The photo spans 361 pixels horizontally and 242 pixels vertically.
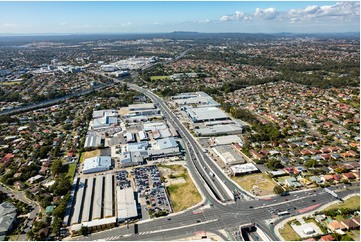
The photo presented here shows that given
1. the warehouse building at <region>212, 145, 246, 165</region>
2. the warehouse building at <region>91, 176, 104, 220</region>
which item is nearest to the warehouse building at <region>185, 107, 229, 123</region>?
the warehouse building at <region>212, 145, 246, 165</region>

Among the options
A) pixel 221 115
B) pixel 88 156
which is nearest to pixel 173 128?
pixel 221 115

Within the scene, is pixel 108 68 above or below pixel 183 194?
above

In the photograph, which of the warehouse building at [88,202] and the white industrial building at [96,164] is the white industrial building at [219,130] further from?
the warehouse building at [88,202]

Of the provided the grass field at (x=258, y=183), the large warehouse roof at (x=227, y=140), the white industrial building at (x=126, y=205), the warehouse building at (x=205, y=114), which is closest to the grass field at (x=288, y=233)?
the grass field at (x=258, y=183)

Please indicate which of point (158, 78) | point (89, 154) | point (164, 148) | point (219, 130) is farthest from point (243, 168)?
point (158, 78)

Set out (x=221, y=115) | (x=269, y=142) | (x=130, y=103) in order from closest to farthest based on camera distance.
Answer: (x=269, y=142) → (x=221, y=115) → (x=130, y=103)

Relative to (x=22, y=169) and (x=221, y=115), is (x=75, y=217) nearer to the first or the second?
(x=22, y=169)

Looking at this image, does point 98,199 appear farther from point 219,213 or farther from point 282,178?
point 282,178
